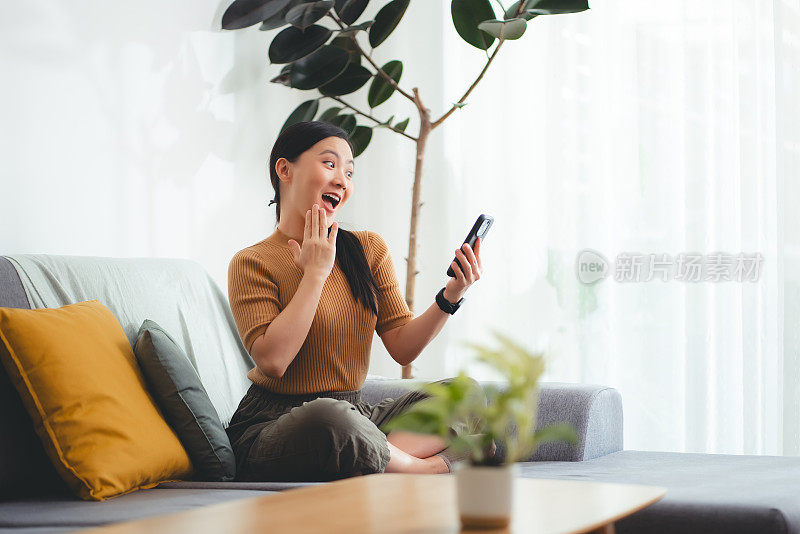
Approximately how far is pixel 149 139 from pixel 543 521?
1.79 meters

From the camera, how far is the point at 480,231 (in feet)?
6.74

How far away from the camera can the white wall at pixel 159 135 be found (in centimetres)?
212

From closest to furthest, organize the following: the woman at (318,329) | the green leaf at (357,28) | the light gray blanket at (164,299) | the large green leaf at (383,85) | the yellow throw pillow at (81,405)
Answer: the yellow throw pillow at (81,405) → the woman at (318,329) → the light gray blanket at (164,299) → the green leaf at (357,28) → the large green leaf at (383,85)

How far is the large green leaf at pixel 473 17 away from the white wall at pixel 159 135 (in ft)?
2.12

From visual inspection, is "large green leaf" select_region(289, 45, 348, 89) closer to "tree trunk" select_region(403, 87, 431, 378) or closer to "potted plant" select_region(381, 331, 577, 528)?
"tree trunk" select_region(403, 87, 431, 378)

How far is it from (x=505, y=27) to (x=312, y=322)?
39.9 inches

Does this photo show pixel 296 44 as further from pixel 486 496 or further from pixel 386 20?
pixel 486 496

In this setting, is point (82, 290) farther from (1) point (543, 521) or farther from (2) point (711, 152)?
(2) point (711, 152)

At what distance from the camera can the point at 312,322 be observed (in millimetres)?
1975

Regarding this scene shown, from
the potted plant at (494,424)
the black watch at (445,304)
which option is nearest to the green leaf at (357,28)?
the black watch at (445,304)

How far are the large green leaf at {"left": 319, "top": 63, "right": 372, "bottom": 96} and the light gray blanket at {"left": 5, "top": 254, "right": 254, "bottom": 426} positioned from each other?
2.77 ft

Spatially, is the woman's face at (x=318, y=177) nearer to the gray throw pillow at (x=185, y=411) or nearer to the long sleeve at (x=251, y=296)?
the long sleeve at (x=251, y=296)

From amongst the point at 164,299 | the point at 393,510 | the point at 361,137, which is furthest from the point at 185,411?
the point at 361,137

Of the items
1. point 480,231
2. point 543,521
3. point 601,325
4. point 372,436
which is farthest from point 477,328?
point 543,521
